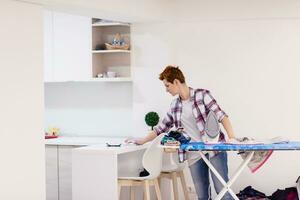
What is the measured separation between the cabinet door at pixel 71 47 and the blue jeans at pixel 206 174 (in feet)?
5.90

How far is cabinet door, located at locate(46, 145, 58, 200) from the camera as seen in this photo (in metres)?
6.56

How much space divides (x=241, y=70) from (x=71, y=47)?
1888mm

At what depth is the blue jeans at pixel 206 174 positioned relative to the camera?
5.42 metres

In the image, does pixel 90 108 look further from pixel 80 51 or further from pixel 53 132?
pixel 80 51

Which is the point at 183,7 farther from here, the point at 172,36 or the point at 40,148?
the point at 40,148

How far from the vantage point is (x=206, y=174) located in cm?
561

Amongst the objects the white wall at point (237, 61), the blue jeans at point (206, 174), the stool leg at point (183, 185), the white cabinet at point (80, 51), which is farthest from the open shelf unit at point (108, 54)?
the blue jeans at point (206, 174)

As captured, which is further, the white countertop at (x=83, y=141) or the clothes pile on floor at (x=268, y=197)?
the white countertop at (x=83, y=141)

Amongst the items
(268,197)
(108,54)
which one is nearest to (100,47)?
(108,54)

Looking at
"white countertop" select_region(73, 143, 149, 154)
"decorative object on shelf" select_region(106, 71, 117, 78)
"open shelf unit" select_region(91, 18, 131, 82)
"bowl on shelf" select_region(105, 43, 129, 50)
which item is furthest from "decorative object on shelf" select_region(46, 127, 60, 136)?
"white countertop" select_region(73, 143, 149, 154)

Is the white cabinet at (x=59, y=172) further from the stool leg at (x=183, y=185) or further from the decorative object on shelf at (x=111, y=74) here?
the stool leg at (x=183, y=185)

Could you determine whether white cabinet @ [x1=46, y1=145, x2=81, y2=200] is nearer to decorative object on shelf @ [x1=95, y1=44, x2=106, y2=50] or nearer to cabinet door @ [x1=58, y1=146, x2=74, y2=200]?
cabinet door @ [x1=58, y1=146, x2=74, y2=200]

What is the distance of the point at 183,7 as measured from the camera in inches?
257

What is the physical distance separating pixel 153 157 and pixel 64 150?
128 cm
